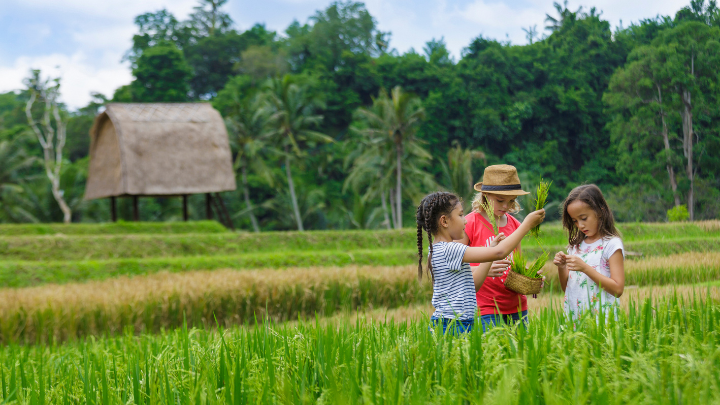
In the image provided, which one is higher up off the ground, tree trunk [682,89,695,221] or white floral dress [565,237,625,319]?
tree trunk [682,89,695,221]

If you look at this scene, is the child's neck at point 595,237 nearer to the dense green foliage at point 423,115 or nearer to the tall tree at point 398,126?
the dense green foliage at point 423,115

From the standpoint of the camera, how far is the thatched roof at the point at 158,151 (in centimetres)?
1933

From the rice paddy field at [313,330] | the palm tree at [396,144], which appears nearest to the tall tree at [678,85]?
the rice paddy field at [313,330]

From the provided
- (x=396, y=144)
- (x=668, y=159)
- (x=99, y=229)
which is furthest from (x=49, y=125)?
(x=668, y=159)

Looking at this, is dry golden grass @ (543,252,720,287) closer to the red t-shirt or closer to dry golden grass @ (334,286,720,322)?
dry golden grass @ (334,286,720,322)

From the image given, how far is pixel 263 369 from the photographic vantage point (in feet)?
6.90

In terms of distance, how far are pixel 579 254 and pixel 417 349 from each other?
139cm

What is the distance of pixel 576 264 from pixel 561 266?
5.9 inches

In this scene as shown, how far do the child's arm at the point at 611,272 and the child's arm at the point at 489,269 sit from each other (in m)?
0.32

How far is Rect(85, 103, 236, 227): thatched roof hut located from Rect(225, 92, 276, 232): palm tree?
925 centimetres

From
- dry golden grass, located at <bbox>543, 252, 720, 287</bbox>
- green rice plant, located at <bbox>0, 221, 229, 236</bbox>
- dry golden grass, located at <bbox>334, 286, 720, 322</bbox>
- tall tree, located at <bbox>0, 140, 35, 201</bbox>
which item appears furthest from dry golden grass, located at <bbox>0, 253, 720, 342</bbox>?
tall tree, located at <bbox>0, 140, 35, 201</bbox>

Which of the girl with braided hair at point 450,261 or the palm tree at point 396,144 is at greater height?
the palm tree at point 396,144

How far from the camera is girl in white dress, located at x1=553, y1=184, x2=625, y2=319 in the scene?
9.01ft

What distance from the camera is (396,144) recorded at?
29.8 m
